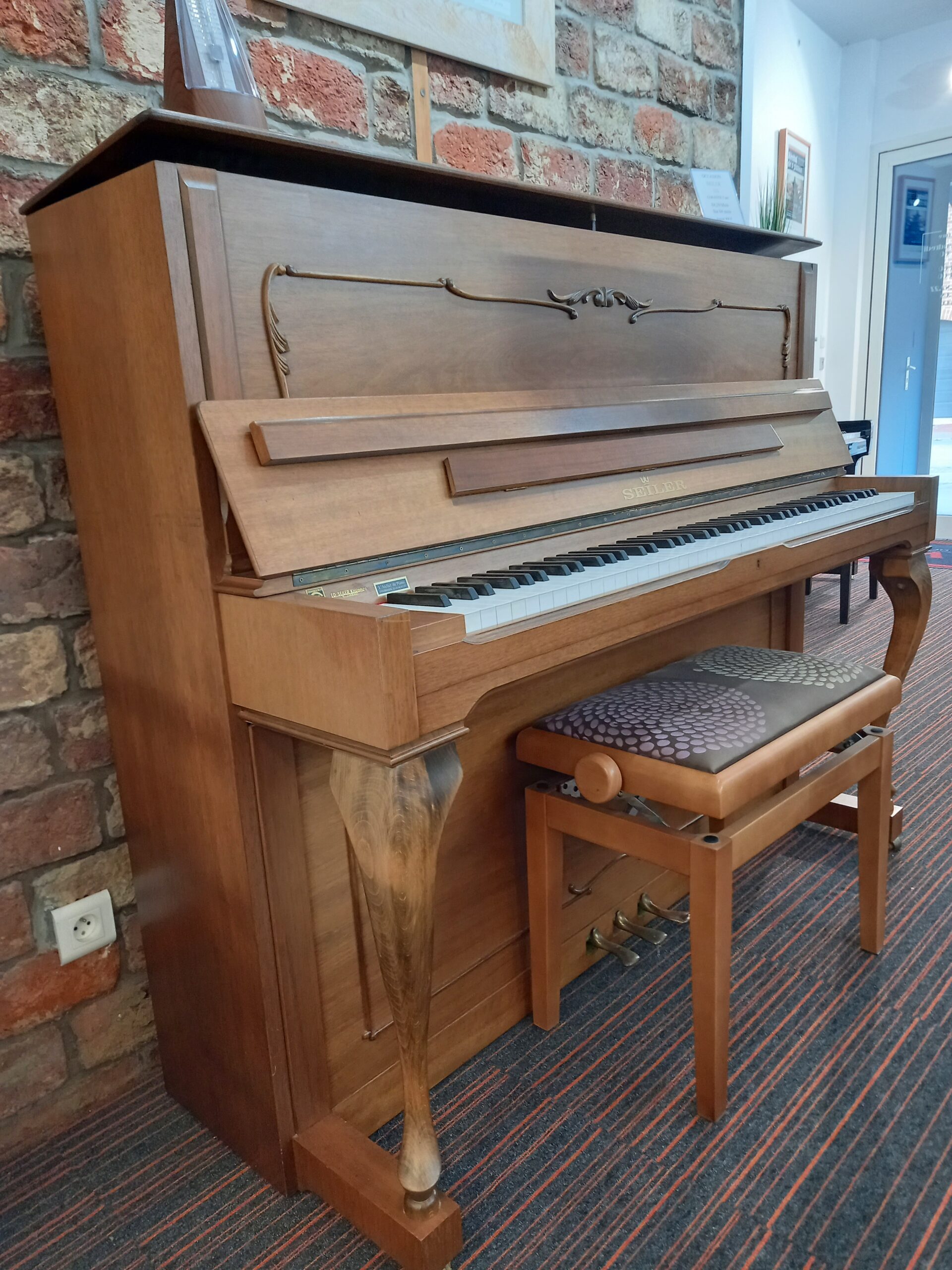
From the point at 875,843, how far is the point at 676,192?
1.77 metres

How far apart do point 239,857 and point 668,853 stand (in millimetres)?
559

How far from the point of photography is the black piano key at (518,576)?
103 cm

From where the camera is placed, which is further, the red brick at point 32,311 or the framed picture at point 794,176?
the framed picture at point 794,176

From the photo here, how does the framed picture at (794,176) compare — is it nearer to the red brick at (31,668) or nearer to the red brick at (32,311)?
the red brick at (32,311)

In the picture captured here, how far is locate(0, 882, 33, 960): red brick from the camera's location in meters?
1.19

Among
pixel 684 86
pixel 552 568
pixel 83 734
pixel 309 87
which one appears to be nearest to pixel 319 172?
pixel 309 87

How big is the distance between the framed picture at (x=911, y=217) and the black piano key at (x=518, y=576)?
5.12 m

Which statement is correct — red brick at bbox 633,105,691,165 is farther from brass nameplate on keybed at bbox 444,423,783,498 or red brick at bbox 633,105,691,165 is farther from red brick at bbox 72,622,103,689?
red brick at bbox 72,622,103,689

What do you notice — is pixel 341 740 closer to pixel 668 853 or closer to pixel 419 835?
pixel 419 835

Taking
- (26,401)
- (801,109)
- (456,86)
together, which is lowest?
(26,401)

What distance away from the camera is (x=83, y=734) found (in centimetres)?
125

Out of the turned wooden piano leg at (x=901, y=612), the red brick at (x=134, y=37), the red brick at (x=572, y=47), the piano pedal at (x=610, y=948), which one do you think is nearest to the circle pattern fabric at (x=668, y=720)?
the piano pedal at (x=610, y=948)

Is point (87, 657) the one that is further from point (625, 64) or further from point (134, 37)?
point (625, 64)

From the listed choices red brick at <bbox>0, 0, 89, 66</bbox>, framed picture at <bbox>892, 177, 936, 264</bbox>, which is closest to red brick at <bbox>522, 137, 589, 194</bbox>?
red brick at <bbox>0, 0, 89, 66</bbox>
